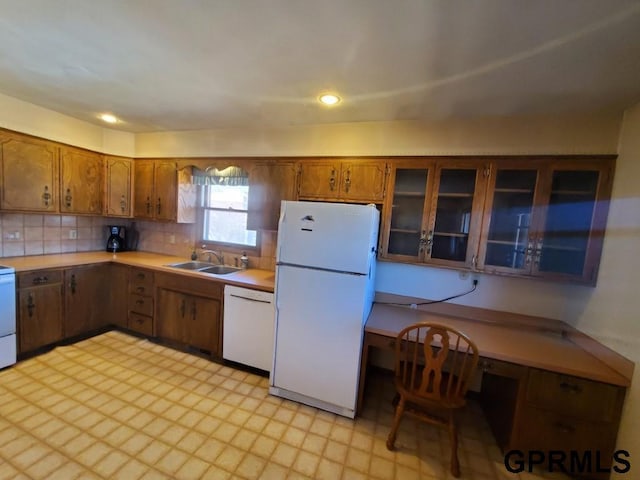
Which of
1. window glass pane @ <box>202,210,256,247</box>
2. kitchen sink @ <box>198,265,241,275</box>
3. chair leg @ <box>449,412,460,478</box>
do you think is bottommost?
chair leg @ <box>449,412,460,478</box>

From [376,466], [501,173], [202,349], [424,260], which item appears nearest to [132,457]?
[202,349]

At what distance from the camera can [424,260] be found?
7.63 feet

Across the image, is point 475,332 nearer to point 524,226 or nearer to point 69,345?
point 524,226

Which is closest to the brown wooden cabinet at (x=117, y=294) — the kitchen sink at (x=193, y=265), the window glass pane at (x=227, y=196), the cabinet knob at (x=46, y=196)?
the kitchen sink at (x=193, y=265)

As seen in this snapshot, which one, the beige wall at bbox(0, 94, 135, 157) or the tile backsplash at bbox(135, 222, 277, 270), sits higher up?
the beige wall at bbox(0, 94, 135, 157)

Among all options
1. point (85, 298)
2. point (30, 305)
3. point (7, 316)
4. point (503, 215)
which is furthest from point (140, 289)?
point (503, 215)

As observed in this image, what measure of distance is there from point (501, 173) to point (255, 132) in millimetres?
2311

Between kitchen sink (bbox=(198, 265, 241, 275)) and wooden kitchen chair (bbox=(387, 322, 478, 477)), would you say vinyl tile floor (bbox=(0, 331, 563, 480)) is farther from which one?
kitchen sink (bbox=(198, 265, 241, 275))

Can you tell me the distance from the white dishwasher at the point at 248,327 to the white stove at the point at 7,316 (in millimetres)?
1767

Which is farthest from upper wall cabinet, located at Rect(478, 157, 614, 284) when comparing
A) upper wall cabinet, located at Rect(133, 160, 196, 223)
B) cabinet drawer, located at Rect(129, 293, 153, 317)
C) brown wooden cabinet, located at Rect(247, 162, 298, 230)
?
cabinet drawer, located at Rect(129, 293, 153, 317)

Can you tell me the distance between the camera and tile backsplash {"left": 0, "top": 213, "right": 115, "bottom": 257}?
2.79 m

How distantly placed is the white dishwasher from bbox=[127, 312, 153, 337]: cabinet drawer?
0.99 meters

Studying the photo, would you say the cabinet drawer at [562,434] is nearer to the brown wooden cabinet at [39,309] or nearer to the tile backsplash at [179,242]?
the tile backsplash at [179,242]

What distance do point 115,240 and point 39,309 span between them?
3.79 ft
